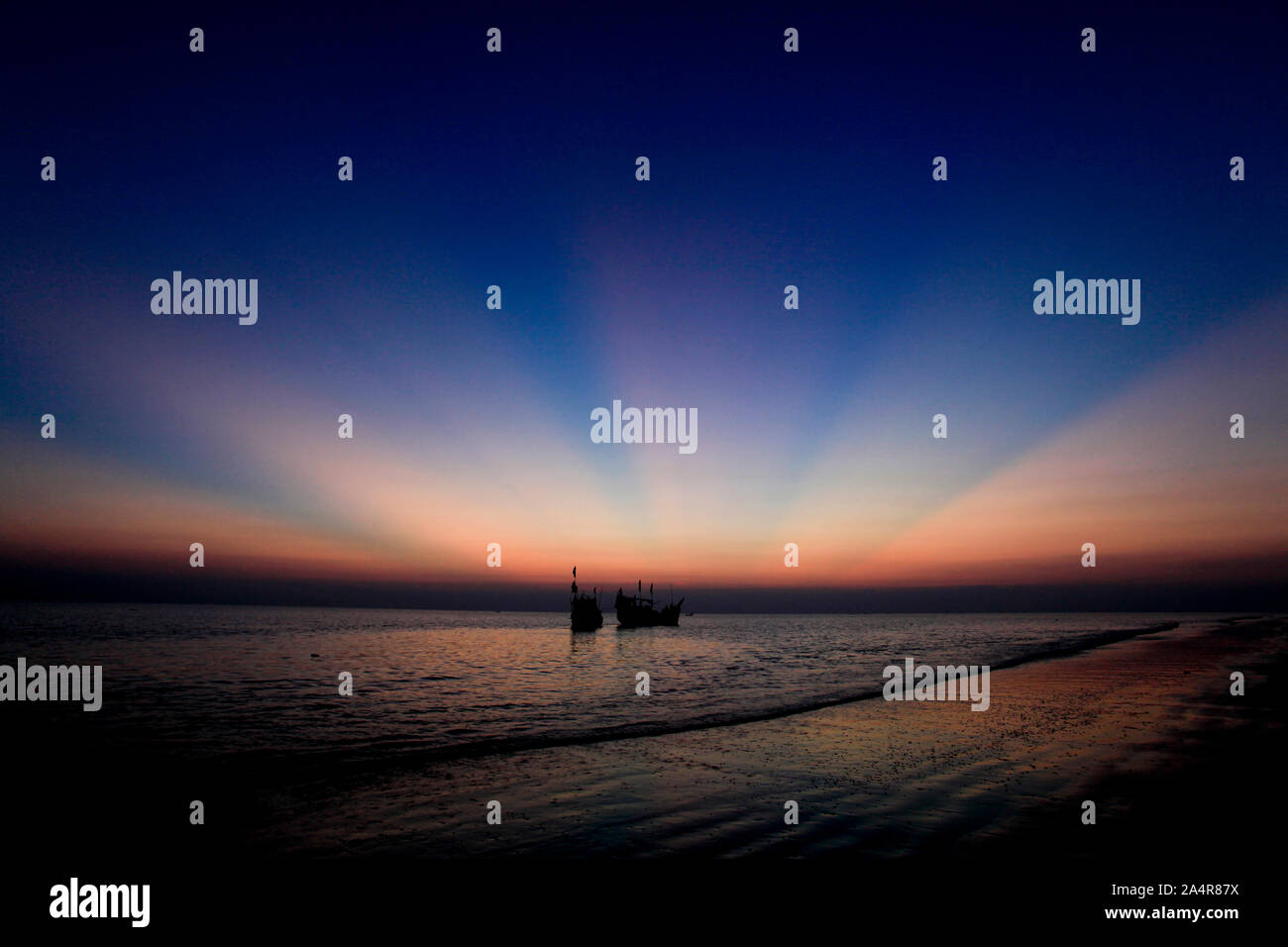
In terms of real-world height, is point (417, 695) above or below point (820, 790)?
below

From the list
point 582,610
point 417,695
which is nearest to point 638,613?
point 582,610

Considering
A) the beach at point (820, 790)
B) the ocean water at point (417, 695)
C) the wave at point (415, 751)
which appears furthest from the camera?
the ocean water at point (417, 695)

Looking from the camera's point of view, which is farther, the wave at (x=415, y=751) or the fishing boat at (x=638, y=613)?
the fishing boat at (x=638, y=613)

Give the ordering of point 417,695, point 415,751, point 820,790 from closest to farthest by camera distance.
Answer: point 820,790 < point 415,751 < point 417,695
